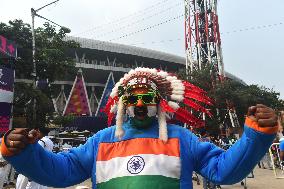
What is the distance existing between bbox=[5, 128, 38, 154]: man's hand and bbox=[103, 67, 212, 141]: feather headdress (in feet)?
2.82

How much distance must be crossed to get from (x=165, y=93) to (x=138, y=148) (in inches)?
26.6

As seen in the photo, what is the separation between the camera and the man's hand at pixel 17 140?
256 cm

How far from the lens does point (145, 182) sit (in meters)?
2.78

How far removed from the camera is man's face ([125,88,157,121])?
10.4ft

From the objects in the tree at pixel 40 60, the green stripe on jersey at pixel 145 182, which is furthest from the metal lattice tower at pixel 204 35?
the green stripe on jersey at pixel 145 182

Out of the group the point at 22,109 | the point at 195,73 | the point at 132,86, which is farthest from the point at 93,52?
the point at 132,86

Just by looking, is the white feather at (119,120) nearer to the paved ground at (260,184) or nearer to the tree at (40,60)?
the paved ground at (260,184)

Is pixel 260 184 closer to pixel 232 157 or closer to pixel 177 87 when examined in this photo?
pixel 177 87

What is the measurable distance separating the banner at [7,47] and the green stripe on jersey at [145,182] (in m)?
13.6

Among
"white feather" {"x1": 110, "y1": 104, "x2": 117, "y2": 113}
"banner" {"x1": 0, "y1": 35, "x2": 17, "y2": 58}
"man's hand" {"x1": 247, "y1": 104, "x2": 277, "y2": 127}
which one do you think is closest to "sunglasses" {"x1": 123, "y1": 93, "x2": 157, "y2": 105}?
"white feather" {"x1": 110, "y1": 104, "x2": 117, "y2": 113}

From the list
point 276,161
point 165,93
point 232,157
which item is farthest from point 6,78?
point 232,157

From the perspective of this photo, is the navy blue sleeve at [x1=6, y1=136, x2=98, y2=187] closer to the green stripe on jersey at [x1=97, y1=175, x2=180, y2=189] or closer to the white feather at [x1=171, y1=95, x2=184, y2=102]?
the green stripe on jersey at [x1=97, y1=175, x2=180, y2=189]

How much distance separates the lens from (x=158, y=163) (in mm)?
2842

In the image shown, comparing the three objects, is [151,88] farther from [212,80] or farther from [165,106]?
[212,80]
